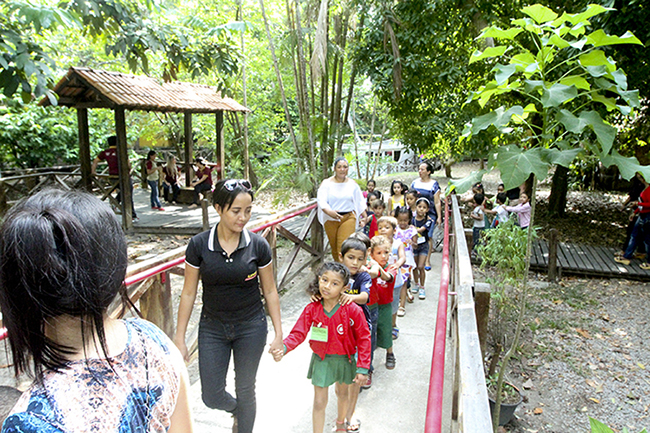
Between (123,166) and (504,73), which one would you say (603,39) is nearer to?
(504,73)

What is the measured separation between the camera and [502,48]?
245 centimetres

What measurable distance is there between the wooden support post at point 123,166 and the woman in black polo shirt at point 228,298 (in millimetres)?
7630

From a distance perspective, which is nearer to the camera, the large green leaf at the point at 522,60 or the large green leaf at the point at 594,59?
the large green leaf at the point at 594,59

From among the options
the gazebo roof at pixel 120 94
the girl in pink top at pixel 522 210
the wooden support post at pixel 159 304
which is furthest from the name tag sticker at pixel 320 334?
the gazebo roof at pixel 120 94

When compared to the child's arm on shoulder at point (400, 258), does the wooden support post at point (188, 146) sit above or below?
above

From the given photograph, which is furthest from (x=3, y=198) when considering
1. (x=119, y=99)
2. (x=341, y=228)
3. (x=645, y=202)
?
(x=645, y=202)

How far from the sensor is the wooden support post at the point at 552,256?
795 centimetres

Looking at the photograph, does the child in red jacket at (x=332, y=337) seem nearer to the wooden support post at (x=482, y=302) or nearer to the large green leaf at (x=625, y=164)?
the wooden support post at (x=482, y=302)

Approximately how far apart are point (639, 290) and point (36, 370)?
29.5 ft

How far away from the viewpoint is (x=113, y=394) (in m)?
1.00

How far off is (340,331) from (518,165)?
1.40 metres

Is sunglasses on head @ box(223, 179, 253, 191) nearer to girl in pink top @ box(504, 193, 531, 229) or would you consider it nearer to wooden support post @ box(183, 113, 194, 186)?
girl in pink top @ box(504, 193, 531, 229)

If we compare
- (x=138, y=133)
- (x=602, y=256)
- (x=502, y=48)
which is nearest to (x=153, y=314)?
(x=502, y=48)

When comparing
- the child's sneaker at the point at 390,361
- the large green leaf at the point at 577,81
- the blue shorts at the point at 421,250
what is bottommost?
the child's sneaker at the point at 390,361
